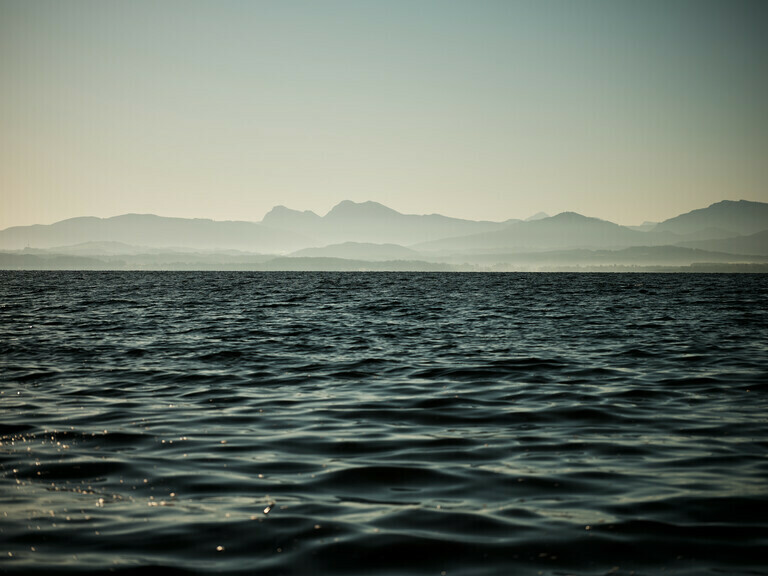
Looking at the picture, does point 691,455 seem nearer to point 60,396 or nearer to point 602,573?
point 602,573

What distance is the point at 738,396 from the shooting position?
13016mm

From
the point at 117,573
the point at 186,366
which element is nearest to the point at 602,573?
the point at 117,573

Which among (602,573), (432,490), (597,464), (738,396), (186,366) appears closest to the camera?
(602,573)

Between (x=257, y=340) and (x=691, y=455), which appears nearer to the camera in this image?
(x=691, y=455)

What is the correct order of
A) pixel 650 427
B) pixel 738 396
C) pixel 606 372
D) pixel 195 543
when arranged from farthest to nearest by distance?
pixel 606 372 < pixel 738 396 < pixel 650 427 < pixel 195 543

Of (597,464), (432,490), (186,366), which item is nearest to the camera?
(432,490)

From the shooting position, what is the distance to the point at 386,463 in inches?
322

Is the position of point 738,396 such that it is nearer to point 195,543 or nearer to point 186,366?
point 195,543

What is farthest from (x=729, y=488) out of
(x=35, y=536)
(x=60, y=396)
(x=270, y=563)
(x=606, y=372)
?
(x=60, y=396)

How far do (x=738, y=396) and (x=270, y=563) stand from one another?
36.1 ft

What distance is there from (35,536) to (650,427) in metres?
8.46

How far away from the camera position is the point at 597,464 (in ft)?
26.8

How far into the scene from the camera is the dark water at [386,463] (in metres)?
5.51

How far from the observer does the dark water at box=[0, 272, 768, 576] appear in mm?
5508
